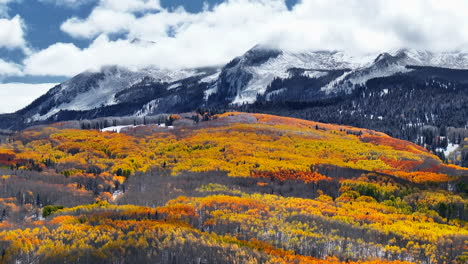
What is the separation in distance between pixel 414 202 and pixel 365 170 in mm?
49598

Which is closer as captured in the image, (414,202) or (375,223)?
(375,223)

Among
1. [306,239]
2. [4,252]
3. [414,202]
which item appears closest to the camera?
[4,252]

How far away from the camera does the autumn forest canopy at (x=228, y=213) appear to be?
249 ft

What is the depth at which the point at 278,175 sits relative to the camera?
176 m

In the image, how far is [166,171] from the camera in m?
185

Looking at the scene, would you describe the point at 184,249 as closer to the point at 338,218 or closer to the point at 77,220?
the point at 77,220

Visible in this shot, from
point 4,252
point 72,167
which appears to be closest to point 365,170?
point 72,167

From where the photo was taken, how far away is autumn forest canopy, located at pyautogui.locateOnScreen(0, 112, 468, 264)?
75938mm

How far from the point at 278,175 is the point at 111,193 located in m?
66.2

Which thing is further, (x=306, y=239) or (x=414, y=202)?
(x=414, y=202)

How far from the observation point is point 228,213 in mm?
108312

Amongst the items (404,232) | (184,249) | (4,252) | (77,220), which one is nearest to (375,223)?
(404,232)

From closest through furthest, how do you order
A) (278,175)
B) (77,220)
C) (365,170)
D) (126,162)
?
(77,220), (278,175), (365,170), (126,162)

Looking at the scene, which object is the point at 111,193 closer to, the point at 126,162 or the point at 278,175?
the point at 126,162
